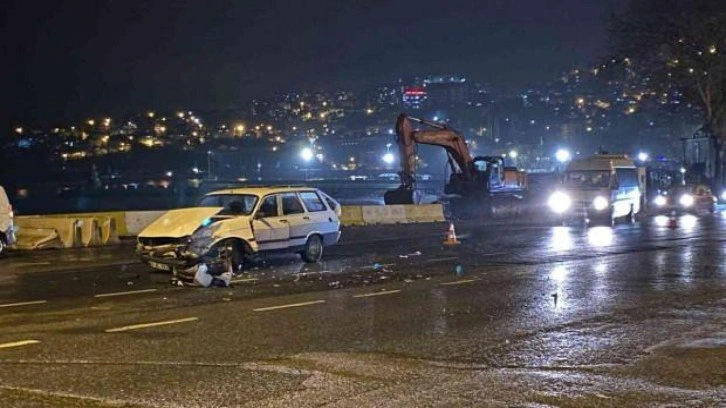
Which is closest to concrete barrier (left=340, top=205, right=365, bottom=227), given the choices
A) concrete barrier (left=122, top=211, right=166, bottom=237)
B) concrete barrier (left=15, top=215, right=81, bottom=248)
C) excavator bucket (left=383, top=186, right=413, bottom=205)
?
excavator bucket (left=383, top=186, right=413, bottom=205)

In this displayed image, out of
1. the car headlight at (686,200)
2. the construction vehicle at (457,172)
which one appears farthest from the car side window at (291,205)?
the car headlight at (686,200)

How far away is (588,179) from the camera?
105ft

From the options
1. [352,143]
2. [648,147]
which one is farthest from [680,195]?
[352,143]

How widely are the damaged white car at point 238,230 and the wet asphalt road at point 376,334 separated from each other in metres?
0.50

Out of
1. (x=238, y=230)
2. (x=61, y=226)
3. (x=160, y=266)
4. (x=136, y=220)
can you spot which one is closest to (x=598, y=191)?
(x=136, y=220)

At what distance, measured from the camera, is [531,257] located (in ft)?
62.4

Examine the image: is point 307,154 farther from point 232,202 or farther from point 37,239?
point 232,202

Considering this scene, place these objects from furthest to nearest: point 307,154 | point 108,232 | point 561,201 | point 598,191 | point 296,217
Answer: point 307,154 < point 561,201 < point 598,191 < point 108,232 < point 296,217

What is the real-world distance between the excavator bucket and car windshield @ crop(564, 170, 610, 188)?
8.60 meters

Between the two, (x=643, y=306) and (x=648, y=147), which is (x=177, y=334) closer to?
(x=643, y=306)

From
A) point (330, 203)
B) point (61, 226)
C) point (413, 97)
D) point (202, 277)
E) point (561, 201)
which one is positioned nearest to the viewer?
point (202, 277)

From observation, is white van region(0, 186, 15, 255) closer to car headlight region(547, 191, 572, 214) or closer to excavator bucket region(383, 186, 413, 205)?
car headlight region(547, 191, 572, 214)

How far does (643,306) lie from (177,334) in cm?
658

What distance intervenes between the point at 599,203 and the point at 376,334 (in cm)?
2261
